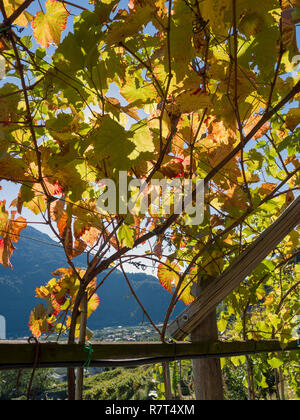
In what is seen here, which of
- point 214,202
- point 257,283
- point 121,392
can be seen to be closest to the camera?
point 214,202

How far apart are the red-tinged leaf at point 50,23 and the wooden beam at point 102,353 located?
61 cm

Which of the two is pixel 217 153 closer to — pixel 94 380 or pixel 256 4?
pixel 256 4

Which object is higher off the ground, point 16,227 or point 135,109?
point 135,109

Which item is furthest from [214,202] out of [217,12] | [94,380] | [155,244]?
[94,380]

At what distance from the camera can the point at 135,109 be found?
0.70m

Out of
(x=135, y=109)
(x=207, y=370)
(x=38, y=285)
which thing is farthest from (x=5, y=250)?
(x=38, y=285)

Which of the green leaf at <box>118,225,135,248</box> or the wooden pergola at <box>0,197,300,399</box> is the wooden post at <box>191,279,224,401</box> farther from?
the green leaf at <box>118,225,135,248</box>

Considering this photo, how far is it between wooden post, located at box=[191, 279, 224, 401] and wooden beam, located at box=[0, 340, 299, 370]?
0.14ft

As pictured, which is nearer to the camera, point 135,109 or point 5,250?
point 135,109

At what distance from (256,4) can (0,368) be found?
71 centimetres

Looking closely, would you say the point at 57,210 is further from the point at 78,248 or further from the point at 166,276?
the point at 166,276

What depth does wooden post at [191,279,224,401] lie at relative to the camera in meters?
1.06

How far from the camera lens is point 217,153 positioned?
0.78 metres

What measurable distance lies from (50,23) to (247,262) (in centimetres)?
78
